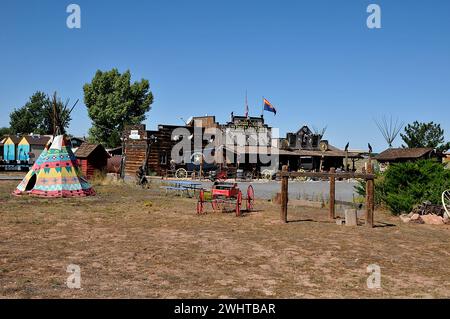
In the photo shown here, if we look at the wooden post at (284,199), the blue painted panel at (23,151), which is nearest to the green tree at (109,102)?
the blue painted panel at (23,151)

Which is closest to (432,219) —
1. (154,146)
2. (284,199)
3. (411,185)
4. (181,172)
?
(411,185)

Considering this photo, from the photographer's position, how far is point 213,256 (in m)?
7.75

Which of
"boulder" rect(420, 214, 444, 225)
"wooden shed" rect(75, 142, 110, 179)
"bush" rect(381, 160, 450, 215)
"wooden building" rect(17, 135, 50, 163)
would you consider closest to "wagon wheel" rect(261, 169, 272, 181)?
"wooden shed" rect(75, 142, 110, 179)

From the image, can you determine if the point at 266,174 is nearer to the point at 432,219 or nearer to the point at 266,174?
the point at 266,174

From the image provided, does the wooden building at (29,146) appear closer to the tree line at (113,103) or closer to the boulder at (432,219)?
the tree line at (113,103)

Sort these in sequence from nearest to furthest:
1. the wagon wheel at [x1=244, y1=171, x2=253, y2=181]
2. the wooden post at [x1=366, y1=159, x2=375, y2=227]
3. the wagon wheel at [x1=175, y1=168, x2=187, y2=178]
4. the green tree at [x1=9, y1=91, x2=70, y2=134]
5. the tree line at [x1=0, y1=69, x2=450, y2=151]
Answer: the wooden post at [x1=366, y1=159, x2=375, y2=227] → the wagon wheel at [x1=244, y1=171, x2=253, y2=181] → the wagon wheel at [x1=175, y1=168, x2=187, y2=178] → the tree line at [x1=0, y1=69, x2=450, y2=151] → the green tree at [x1=9, y1=91, x2=70, y2=134]

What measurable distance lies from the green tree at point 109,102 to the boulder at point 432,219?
50823mm

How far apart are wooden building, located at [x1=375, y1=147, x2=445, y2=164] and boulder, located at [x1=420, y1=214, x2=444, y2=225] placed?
28607mm

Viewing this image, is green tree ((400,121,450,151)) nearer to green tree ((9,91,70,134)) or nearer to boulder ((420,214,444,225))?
boulder ((420,214,444,225))

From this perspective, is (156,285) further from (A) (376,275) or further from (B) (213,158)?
(B) (213,158)

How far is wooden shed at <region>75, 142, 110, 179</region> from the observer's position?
105 feet
